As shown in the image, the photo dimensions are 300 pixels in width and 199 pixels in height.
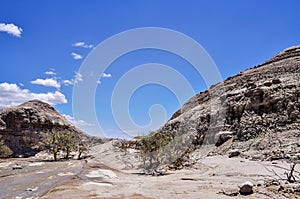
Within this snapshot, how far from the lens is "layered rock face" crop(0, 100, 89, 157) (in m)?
52.1

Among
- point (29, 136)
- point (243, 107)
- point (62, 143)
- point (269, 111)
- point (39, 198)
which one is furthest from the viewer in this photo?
point (29, 136)

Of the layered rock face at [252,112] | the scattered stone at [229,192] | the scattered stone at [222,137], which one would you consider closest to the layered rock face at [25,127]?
the layered rock face at [252,112]

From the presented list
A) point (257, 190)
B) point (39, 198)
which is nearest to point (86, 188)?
point (39, 198)

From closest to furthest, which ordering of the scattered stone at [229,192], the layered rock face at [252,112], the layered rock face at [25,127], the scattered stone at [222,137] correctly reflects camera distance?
the scattered stone at [229,192]
the layered rock face at [252,112]
the scattered stone at [222,137]
the layered rock face at [25,127]

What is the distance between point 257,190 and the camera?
10.5 m

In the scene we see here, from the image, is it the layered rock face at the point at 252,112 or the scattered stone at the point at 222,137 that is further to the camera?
the scattered stone at the point at 222,137

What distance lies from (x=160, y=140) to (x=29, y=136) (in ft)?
136

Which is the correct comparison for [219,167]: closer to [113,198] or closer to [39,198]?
[113,198]

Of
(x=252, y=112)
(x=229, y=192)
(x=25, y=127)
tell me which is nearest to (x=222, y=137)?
(x=252, y=112)

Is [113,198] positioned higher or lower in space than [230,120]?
lower

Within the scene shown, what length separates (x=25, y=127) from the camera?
55.6 m

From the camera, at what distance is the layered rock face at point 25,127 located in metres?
52.1

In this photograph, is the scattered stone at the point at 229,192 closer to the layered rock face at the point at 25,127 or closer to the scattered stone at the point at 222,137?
the scattered stone at the point at 222,137

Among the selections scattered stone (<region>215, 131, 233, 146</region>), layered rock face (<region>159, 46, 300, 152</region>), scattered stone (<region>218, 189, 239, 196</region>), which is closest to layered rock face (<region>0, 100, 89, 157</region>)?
layered rock face (<region>159, 46, 300, 152</region>)
